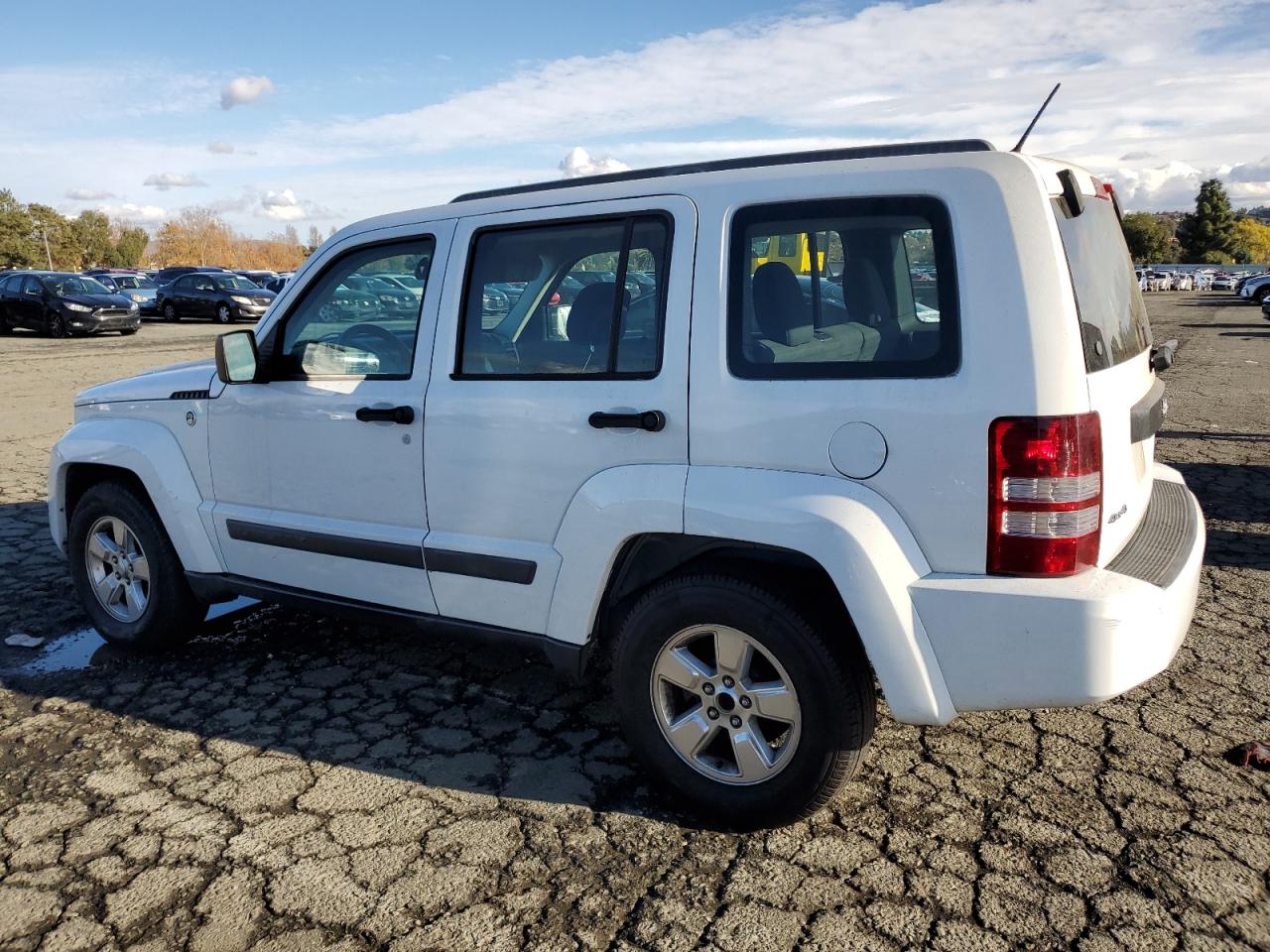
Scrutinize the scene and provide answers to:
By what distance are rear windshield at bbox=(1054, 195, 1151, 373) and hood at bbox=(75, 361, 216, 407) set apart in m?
3.25

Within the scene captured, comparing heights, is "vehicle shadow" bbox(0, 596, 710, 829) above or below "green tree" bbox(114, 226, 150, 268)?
below

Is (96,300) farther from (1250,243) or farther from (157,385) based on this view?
(1250,243)

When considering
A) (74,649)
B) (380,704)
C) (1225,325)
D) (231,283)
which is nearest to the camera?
(380,704)

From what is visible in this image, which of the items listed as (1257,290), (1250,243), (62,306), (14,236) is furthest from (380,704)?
(1250,243)

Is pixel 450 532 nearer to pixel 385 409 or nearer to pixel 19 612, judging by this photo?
pixel 385 409

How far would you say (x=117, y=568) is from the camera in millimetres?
4438

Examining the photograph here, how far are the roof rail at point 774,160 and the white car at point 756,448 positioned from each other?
21 mm

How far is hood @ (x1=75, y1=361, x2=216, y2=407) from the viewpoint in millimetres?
4070

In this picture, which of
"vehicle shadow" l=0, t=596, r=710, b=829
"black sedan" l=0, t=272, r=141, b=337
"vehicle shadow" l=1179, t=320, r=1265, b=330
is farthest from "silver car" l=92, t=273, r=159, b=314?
"vehicle shadow" l=1179, t=320, r=1265, b=330

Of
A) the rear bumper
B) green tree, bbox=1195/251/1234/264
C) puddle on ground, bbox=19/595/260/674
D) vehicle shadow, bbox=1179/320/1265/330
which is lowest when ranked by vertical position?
green tree, bbox=1195/251/1234/264

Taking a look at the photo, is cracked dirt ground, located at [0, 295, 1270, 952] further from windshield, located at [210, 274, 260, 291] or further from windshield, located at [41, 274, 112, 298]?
windshield, located at [210, 274, 260, 291]

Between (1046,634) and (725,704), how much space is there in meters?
0.94

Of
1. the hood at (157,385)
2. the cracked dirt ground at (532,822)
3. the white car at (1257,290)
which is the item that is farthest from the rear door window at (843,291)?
the white car at (1257,290)

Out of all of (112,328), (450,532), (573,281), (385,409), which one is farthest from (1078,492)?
(112,328)
